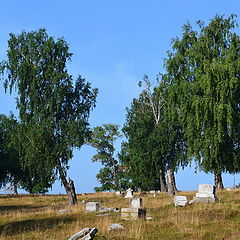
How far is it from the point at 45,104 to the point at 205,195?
14.5 m

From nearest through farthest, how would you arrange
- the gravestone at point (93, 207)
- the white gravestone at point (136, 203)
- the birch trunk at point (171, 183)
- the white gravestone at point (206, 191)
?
the white gravestone at point (136, 203) < the gravestone at point (93, 207) < the white gravestone at point (206, 191) < the birch trunk at point (171, 183)

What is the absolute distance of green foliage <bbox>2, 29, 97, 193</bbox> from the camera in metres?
31.5

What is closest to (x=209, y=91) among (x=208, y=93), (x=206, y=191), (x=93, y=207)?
(x=208, y=93)

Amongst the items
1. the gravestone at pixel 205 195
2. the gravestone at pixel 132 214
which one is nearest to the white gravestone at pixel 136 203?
the gravestone at pixel 132 214

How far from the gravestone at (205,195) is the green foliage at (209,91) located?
15.3ft

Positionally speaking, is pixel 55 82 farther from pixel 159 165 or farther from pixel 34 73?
pixel 159 165

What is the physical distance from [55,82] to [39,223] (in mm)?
14308

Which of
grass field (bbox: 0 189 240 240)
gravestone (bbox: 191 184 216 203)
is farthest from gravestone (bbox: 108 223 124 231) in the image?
gravestone (bbox: 191 184 216 203)

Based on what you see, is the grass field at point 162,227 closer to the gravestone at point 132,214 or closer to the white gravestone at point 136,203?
the gravestone at point 132,214

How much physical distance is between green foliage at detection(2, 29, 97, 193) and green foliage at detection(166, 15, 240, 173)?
791 centimetres

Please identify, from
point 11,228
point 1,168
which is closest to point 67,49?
point 11,228

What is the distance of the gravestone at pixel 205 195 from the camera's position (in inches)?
939

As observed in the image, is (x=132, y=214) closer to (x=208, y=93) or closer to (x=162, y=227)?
(x=162, y=227)

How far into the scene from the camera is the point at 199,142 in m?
29.9
